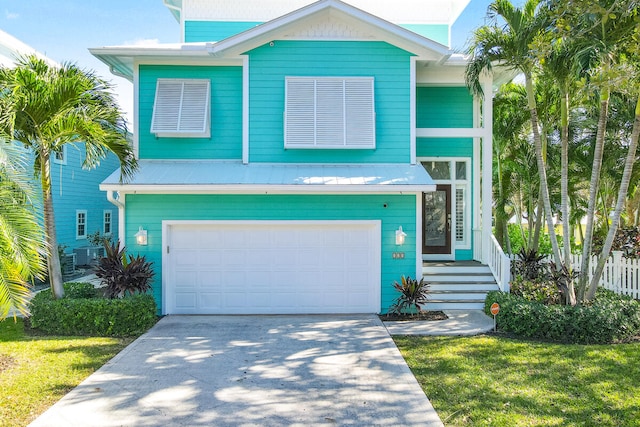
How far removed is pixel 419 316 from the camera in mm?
9742

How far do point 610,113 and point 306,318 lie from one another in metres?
9.24

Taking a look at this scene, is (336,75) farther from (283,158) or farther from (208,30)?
(208,30)

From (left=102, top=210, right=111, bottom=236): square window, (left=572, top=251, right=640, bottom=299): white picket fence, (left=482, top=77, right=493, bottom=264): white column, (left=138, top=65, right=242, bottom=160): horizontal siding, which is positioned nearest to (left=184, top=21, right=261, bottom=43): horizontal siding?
(left=138, top=65, right=242, bottom=160): horizontal siding

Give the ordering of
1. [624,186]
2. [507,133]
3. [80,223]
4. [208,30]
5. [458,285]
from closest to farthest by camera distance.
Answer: [624,186], [458,285], [507,133], [208,30], [80,223]

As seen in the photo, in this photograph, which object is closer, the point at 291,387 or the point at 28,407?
the point at 28,407

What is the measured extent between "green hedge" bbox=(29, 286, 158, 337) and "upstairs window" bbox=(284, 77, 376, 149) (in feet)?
15.4

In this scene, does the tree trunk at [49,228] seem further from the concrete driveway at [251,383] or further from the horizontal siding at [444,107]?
the horizontal siding at [444,107]

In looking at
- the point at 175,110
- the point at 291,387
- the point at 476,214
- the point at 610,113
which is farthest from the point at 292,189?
the point at 610,113

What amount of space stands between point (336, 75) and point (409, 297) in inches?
205

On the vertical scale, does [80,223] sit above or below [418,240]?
above

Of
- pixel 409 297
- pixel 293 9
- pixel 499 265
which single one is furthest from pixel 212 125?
pixel 499 265

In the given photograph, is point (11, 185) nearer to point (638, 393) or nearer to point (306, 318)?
point (306, 318)

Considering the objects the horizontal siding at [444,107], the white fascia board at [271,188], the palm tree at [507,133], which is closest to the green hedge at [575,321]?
the white fascia board at [271,188]

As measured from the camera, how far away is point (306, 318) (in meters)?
9.77
